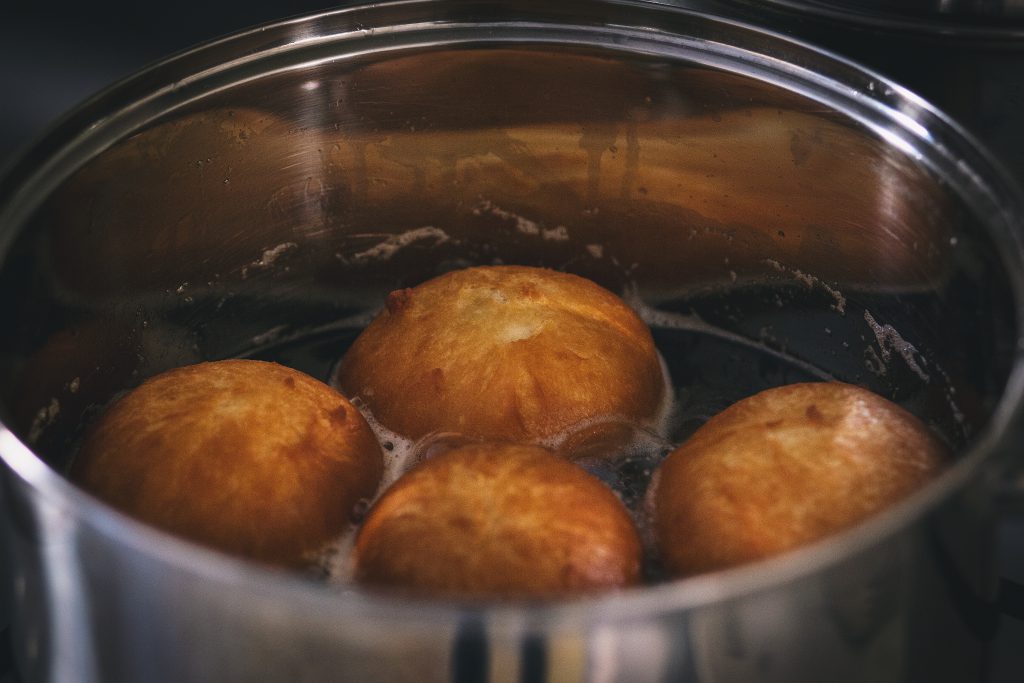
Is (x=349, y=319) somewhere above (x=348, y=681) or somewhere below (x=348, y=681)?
below

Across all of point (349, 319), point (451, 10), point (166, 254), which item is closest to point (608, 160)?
point (451, 10)

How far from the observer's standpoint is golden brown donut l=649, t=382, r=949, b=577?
0.83 metres

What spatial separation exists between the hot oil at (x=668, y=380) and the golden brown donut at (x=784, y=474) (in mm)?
57

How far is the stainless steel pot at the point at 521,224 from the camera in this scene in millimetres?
754

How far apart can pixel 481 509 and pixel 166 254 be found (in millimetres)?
459

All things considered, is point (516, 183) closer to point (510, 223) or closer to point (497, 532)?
point (510, 223)

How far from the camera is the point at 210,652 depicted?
63 cm

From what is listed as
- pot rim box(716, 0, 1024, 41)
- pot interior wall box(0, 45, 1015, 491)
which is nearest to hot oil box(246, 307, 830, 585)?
pot interior wall box(0, 45, 1015, 491)

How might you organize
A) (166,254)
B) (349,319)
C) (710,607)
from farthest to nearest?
(349,319), (166,254), (710,607)

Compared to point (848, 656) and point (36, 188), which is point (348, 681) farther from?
point (36, 188)

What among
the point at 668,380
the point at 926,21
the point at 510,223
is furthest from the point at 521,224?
the point at 926,21

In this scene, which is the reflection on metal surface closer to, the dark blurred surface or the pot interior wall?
the pot interior wall

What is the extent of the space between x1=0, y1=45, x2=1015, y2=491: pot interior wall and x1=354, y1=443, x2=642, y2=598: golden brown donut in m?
0.27

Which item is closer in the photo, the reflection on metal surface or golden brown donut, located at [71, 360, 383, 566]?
golden brown donut, located at [71, 360, 383, 566]
